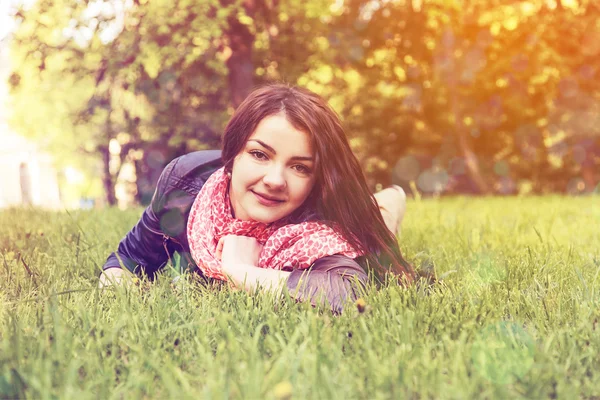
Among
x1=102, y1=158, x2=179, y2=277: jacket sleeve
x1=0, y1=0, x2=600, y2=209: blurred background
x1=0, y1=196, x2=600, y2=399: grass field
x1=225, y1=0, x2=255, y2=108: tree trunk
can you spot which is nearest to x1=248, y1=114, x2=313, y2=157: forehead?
x1=0, y1=196, x2=600, y2=399: grass field

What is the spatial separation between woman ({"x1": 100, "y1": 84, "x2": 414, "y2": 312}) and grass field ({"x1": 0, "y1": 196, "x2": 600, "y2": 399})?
240 millimetres

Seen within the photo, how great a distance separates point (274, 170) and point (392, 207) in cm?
169

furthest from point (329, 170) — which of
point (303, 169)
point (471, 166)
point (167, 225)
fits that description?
point (471, 166)

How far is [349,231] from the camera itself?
8.10 ft

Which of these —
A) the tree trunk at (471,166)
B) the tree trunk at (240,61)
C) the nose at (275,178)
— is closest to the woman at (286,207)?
the nose at (275,178)

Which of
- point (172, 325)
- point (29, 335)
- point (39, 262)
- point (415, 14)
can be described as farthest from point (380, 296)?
point (415, 14)

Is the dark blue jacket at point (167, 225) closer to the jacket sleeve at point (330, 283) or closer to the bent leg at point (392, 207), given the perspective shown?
the jacket sleeve at point (330, 283)

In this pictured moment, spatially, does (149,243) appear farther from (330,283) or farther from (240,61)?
(240,61)

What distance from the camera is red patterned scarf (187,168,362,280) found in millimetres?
2305

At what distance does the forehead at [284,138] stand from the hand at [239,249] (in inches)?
17.7

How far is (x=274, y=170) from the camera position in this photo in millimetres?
2301

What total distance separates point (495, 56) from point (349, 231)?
1089cm

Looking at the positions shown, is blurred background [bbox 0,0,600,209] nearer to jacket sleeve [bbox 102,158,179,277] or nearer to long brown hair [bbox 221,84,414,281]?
jacket sleeve [bbox 102,158,179,277]

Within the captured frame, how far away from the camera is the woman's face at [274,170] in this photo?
2.31 m
